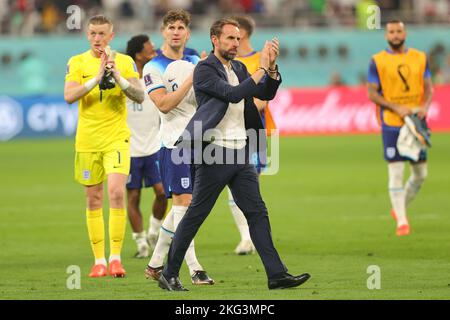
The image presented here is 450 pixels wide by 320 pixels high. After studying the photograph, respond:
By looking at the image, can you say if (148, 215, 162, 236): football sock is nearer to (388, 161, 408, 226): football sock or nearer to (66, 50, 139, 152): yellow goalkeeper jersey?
(66, 50, 139, 152): yellow goalkeeper jersey

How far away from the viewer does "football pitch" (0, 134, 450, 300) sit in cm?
967

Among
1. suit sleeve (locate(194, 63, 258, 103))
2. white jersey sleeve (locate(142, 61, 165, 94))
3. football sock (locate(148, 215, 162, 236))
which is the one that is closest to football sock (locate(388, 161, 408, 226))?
football sock (locate(148, 215, 162, 236))

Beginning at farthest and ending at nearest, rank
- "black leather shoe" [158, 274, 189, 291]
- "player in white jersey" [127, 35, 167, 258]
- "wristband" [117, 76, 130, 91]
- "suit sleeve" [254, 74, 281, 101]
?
"player in white jersey" [127, 35, 167, 258] < "wristband" [117, 76, 130, 91] < "black leather shoe" [158, 274, 189, 291] < "suit sleeve" [254, 74, 281, 101]

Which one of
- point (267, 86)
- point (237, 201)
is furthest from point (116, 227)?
point (267, 86)

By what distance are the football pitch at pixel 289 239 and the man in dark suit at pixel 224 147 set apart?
31 cm

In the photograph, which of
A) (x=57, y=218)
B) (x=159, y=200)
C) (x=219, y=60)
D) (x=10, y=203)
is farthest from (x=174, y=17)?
(x=10, y=203)

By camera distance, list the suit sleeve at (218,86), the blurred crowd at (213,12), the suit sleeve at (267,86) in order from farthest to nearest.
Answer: the blurred crowd at (213,12) < the suit sleeve at (267,86) < the suit sleeve at (218,86)

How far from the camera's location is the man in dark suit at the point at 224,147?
9266 mm

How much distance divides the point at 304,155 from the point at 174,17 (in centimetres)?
1744

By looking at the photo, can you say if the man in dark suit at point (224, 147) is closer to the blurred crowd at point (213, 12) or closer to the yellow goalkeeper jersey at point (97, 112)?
the yellow goalkeeper jersey at point (97, 112)

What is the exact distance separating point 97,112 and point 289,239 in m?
3.81

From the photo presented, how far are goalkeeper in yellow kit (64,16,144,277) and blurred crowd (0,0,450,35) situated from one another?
1111 inches

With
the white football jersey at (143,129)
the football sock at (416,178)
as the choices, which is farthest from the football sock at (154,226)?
the football sock at (416,178)
